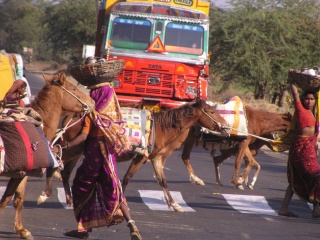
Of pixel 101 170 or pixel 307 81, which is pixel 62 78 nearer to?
pixel 101 170

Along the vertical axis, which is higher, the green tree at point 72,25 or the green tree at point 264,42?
the green tree at point 264,42

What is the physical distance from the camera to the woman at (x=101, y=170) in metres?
8.38

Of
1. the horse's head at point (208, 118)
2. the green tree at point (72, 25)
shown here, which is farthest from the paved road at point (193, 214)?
the green tree at point (72, 25)

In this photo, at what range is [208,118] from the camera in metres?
12.0

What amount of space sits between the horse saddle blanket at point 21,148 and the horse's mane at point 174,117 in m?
3.46

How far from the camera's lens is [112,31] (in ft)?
64.8

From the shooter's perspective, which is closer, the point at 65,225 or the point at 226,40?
the point at 65,225

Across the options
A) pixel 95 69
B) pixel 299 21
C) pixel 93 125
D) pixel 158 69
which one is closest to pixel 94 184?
pixel 93 125

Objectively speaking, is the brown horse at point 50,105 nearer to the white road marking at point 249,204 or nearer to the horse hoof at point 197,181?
the white road marking at point 249,204

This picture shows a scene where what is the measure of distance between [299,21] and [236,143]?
68.9 ft

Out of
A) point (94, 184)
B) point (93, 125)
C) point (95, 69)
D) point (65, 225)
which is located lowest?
point (65, 225)

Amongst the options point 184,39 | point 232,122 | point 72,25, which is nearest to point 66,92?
point 232,122

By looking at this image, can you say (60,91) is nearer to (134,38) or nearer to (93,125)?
(93,125)

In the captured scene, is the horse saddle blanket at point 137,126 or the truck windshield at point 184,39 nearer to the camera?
the horse saddle blanket at point 137,126
